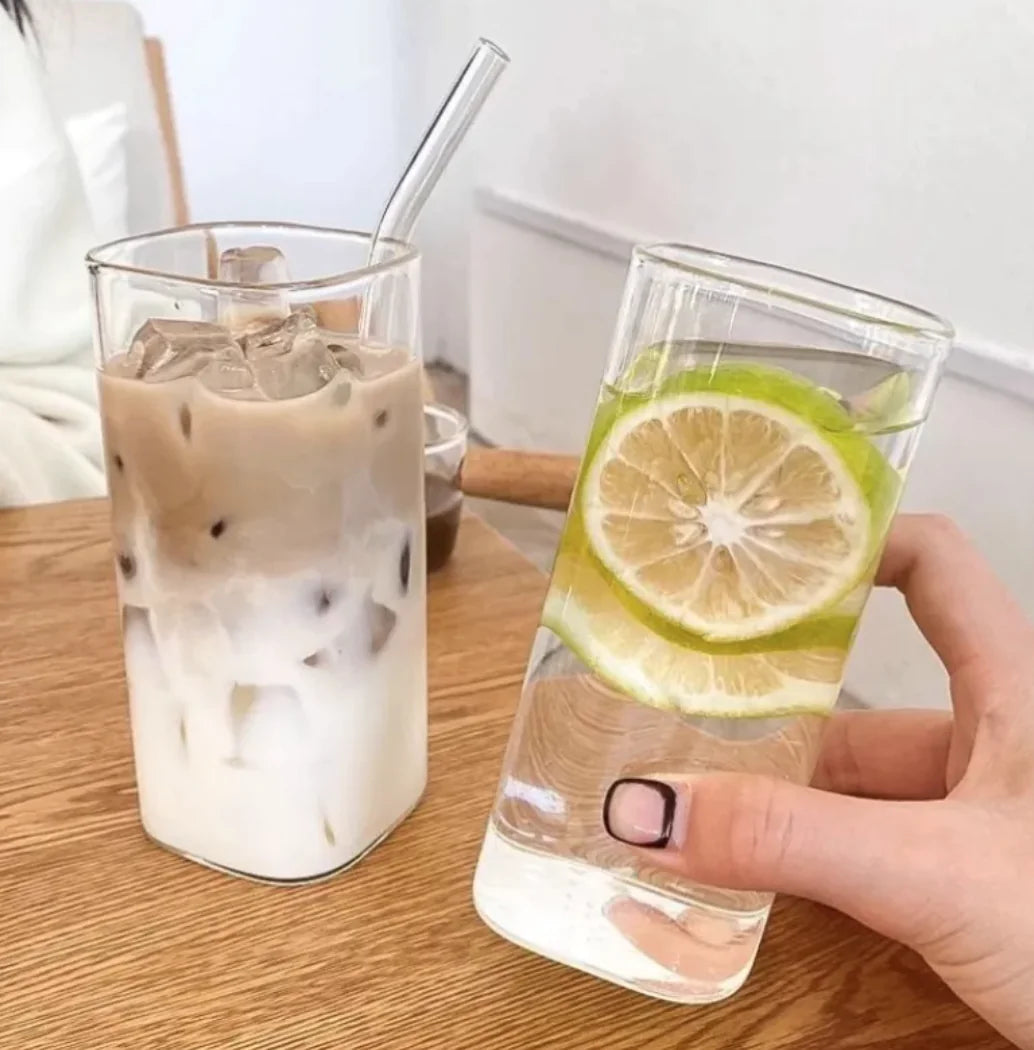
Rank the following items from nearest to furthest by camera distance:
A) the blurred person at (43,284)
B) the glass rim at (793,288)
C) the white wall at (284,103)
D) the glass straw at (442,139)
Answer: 1. the glass rim at (793,288)
2. the glass straw at (442,139)
3. the blurred person at (43,284)
4. the white wall at (284,103)

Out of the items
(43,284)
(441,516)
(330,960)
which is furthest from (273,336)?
(43,284)

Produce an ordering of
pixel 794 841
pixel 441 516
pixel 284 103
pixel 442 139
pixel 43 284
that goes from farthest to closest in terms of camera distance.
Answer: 1. pixel 284 103
2. pixel 43 284
3. pixel 441 516
4. pixel 442 139
5. pixel 794 841

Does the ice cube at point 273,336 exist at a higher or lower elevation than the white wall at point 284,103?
higher

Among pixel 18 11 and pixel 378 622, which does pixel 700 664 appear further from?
pixel 18 11

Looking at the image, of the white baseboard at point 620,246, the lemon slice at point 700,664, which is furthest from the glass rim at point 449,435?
the white baseboard at point 620,246

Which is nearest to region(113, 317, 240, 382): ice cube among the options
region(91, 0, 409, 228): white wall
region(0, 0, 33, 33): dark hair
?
region(0, 0, 33, 33): dark hair

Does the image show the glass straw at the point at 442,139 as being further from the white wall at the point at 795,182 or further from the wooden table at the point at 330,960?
the white wall at the point at 795,182
